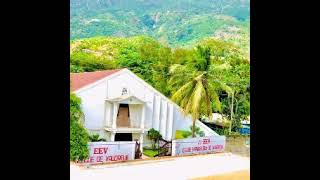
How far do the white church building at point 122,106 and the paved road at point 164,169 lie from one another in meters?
0.36

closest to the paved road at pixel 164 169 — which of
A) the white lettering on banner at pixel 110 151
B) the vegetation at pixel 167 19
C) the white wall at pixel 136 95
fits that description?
the white lettering on banner at pixel 110 151

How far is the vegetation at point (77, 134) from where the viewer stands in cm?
528

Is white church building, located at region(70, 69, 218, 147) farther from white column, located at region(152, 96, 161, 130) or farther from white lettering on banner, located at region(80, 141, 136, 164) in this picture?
white lettering on banner, located at region(80, 141, 136, 164)

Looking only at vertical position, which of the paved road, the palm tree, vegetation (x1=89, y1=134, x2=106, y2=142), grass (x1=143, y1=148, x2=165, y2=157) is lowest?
the paved road

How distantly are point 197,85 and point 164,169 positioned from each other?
1.39m

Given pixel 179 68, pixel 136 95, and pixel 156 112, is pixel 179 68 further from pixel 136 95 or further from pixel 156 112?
pixel 136 95

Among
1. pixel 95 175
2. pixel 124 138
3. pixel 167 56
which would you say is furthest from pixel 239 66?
pixel 95 175

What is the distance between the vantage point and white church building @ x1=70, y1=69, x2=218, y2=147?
5.48 m

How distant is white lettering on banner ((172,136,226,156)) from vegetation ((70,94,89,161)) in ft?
4.25

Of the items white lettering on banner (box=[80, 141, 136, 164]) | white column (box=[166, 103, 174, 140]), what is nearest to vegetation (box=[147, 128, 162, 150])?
white column (box=[166, 103, 174, 140])

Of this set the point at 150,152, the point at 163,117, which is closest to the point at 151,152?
the point at 150,152

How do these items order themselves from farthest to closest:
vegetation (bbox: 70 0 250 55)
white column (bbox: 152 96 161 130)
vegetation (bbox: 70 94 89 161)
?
vegetation (bbox: 70 0 250 55), white column (bbox: 152 96 161 130), vegetation (bbox: 70 94 89 161)
